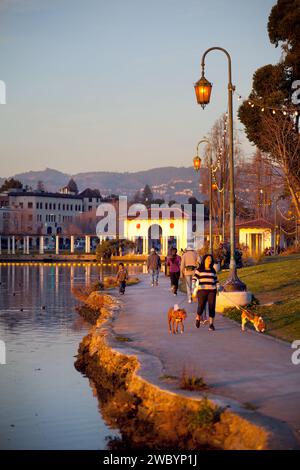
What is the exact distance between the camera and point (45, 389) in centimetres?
1755

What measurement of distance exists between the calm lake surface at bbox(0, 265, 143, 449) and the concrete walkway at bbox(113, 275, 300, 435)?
4.95 feet

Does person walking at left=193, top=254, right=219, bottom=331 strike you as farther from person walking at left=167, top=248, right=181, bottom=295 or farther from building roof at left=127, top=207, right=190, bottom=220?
building roof at left=127, top=207, right=190, bottom=220

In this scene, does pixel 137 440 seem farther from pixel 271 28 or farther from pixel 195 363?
pixel 271 28

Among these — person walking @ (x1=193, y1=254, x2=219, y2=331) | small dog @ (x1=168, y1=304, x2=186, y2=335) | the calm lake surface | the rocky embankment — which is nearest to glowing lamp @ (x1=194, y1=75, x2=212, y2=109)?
person walking @ (x1=193, y1=254, x2=219, y2=331)

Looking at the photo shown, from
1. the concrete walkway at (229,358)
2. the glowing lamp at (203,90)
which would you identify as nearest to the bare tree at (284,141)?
the glowing lamp at (203,90)

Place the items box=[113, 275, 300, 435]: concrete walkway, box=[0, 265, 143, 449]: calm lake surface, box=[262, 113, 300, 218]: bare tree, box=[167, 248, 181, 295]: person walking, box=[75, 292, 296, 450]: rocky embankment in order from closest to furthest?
box=[75, 292, 296, 450]: rocky embankment → box=[113, 275, 300, 435]: concrete walkway → box=[0, 265, 143, 449]: calm lake surface → box=[167, 248, 181, 295]: person walking → box=[262, 113, 300, 218]: bare tree

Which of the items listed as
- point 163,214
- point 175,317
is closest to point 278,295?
point 175,317

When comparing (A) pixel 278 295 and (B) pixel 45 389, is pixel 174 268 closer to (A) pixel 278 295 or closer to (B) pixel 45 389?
(A) pixel 278 295

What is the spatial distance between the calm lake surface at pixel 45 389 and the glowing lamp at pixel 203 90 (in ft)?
24.9

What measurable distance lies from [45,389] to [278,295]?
13.0m

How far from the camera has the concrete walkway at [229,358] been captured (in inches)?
477

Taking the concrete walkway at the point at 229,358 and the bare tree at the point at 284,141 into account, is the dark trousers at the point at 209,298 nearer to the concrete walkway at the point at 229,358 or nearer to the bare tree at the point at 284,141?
the concrete walkway at the point at 229,358

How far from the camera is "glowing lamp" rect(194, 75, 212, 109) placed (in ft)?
78.3

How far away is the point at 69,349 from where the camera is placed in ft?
78.0
